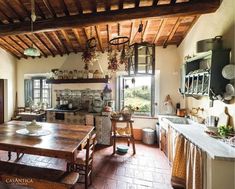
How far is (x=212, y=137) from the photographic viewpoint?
205 cm

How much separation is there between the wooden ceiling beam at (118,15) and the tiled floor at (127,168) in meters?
2.67

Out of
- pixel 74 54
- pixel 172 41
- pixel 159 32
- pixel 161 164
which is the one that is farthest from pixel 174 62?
pixel 74 54

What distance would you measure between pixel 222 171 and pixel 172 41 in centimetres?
334

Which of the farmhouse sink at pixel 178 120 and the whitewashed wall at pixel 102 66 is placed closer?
the farmhouse sink at pixel 178 120

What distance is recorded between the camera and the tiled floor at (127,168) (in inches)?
95.2

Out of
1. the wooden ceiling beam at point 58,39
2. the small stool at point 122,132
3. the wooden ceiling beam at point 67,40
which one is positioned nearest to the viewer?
the small stool at point 122,132

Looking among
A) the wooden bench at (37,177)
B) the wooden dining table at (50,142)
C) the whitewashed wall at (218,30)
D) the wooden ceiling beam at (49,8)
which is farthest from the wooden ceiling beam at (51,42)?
the whitewashed wall at (218,30)

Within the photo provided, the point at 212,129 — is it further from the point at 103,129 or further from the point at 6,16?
the point at 6,16

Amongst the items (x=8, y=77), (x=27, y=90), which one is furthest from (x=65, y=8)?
(x=27, y=90)

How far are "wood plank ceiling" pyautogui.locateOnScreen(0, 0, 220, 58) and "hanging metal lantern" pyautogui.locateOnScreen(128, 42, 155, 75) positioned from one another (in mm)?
519

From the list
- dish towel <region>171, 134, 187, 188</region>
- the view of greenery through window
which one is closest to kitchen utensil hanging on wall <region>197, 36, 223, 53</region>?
dish towel <region>171, 134, 187, 188</region>

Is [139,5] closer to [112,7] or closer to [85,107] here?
[112,7]

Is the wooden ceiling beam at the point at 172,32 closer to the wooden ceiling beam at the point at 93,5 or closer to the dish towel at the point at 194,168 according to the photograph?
the wooden ceiling beam at the point at 93,5

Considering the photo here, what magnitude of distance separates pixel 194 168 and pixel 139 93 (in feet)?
9.63
